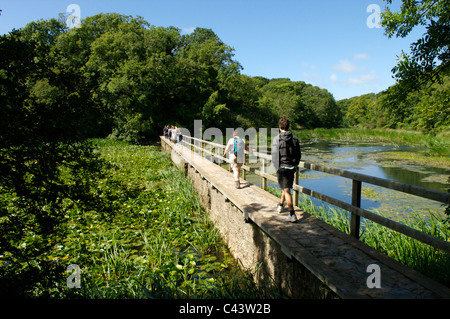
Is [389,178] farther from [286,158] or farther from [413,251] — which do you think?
[286,158]

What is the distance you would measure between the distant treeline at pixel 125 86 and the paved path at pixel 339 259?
204 cm

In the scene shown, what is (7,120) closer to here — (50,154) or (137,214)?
(50,154)

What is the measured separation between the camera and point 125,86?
90.7ft

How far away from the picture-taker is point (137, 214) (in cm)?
802

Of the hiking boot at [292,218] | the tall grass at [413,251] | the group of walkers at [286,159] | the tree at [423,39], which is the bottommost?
the tall grass at [413,251]

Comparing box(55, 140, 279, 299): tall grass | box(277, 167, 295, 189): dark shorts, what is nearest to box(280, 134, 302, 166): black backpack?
box(277, 167, 295, 189): dark shorts

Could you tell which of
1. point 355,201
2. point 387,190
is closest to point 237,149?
point 355,201

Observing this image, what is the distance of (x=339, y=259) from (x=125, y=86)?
2746 cm

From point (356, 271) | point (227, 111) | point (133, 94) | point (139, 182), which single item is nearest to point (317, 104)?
point (227, 111)

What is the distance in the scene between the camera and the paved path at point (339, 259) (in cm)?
277

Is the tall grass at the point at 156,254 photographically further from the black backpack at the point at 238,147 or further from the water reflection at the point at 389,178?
the water reflection at the point at 389,178

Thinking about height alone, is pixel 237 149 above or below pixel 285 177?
above

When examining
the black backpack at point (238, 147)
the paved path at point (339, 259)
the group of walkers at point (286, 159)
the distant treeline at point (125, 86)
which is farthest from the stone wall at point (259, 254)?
the distant treeline at point (125, 86)

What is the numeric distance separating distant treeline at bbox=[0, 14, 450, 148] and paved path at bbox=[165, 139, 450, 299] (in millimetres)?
2039
